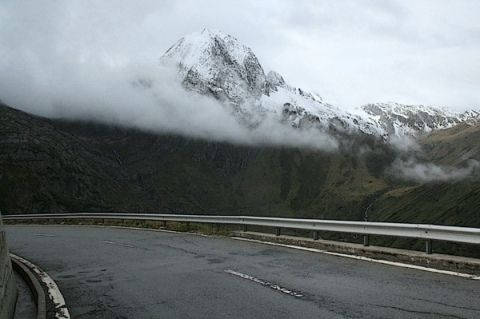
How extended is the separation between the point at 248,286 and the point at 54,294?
3934 mm

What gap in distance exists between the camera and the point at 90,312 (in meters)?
8.89

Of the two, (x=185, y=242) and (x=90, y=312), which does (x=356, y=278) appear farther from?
(x=185, y=242)

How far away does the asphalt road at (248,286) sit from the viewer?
8.02 m

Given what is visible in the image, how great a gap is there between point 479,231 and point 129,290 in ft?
23.0

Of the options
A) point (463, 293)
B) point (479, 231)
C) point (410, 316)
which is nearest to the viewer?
point (410, 316)

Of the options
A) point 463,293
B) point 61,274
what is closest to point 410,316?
point 463,293

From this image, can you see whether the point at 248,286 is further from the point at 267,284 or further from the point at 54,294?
the point at 54,294

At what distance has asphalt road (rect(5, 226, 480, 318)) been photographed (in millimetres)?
8016

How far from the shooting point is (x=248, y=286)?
33.1 ft

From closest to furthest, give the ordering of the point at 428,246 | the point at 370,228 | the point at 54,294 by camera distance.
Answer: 1. the point at 54,294
2. the point at 428,246
3. the point at 370,228

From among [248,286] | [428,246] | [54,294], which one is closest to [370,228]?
[428,246]

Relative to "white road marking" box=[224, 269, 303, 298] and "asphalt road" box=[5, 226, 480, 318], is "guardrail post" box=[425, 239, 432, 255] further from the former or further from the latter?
"white road marking" box=[224, 269, 303, 298]

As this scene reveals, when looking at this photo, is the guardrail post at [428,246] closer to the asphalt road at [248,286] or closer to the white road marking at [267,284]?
the asphalt road at [248,286]

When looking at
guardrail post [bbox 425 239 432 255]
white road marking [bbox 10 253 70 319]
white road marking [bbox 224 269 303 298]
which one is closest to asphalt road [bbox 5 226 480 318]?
white road marking [bbox 224 269 303 298]
